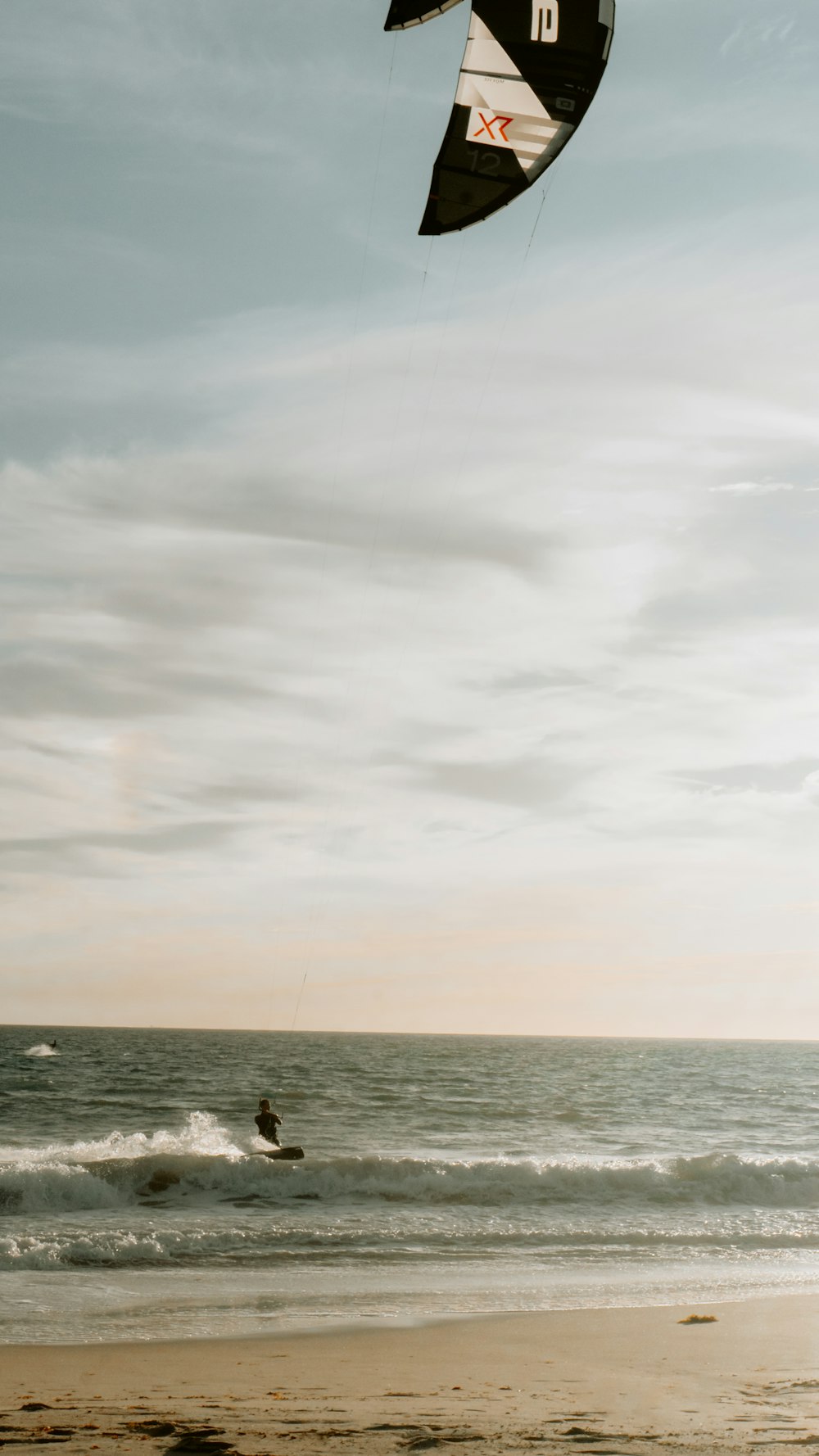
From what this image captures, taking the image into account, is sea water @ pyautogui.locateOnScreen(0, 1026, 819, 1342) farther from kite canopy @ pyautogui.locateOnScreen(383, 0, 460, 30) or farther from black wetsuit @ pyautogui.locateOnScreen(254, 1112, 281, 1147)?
kite canopy @ pyautogui.locateOnScreen(383, 0, 460, 30)

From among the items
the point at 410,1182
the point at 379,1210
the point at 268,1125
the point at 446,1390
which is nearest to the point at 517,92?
the point at 446,1390

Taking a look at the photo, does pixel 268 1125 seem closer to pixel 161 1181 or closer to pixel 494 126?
pixel 161 1181

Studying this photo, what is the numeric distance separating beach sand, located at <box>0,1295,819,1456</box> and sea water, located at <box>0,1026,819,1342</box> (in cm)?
101

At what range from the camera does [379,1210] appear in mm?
16531

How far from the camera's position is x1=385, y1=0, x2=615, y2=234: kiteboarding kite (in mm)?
7059

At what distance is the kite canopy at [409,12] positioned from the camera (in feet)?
21.5

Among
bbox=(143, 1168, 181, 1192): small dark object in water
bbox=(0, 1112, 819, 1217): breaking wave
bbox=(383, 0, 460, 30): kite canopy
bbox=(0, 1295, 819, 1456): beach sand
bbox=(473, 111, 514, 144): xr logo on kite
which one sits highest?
bbox=(383, 0, 460, 30): kite canopy

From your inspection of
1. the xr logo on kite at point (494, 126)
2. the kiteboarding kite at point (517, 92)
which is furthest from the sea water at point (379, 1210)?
the xr logo on kite at point (494, 126)

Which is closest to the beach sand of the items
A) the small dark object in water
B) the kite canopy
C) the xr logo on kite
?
the xr logo on kite

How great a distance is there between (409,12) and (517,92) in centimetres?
95

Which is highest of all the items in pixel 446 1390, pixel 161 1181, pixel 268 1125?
pixel 446 1390

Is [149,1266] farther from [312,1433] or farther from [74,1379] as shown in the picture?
[312,1433]

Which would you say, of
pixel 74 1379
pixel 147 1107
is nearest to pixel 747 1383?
pixel 74 1379

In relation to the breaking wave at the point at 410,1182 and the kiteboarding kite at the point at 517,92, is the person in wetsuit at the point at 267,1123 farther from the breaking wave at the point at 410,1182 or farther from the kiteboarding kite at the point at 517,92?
the kiteboarding kite at the point at 517,92
